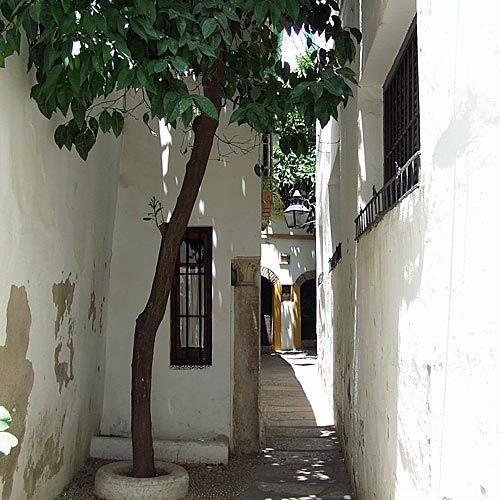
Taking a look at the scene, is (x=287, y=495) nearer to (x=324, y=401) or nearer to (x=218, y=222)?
(x=218, y=222)

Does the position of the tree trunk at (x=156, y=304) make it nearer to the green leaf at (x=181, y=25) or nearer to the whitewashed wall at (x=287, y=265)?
the green leaf at (x=181, y=25)

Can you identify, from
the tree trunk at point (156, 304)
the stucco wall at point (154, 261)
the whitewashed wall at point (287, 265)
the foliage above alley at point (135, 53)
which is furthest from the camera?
the whitewashed wall at point (287, 265)

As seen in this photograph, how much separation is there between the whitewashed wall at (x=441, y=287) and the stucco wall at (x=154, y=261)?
2.74 meters

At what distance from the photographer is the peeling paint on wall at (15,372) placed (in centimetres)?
440

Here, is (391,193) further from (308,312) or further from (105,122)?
(308,312)

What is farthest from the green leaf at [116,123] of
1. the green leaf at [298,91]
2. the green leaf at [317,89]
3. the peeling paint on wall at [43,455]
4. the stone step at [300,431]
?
the stone step at [300,431]

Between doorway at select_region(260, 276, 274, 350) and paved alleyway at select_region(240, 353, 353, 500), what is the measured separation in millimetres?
6824

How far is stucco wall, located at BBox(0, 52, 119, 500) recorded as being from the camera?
439 centimetres

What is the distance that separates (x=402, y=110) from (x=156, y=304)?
7.42 ft

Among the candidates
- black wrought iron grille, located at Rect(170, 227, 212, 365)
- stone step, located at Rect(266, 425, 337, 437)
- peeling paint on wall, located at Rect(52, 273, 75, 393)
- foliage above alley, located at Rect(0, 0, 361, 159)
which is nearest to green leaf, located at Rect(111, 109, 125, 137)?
foliage above alley, located at Rect(0, 0, 361, 159)

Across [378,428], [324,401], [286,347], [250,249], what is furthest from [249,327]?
[286,347]

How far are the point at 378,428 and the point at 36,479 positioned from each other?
235 centimetres

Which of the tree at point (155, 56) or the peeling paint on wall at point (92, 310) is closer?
the tree at point (155, 56)

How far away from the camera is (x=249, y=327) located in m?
7.41
